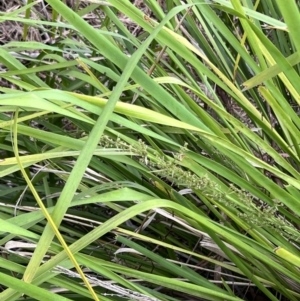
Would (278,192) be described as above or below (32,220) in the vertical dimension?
above

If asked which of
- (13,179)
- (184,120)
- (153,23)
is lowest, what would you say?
(13,179)

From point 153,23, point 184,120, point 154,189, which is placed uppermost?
point 153,23

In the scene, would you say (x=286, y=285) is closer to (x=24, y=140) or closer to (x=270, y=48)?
(x=270, y=48)

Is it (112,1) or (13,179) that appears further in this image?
(13,179)

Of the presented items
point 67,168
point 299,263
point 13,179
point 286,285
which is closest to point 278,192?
point 299,263

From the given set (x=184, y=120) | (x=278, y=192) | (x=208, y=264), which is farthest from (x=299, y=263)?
(x=208, y=264)

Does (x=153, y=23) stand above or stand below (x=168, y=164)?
above

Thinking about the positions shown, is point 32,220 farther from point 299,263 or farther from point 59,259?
point 299,263

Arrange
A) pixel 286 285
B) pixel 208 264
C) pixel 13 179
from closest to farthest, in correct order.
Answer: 1. pixel 286 285
2. pixel 208 264
3. pixel 13 179

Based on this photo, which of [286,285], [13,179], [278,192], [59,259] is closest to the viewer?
[59,259]
